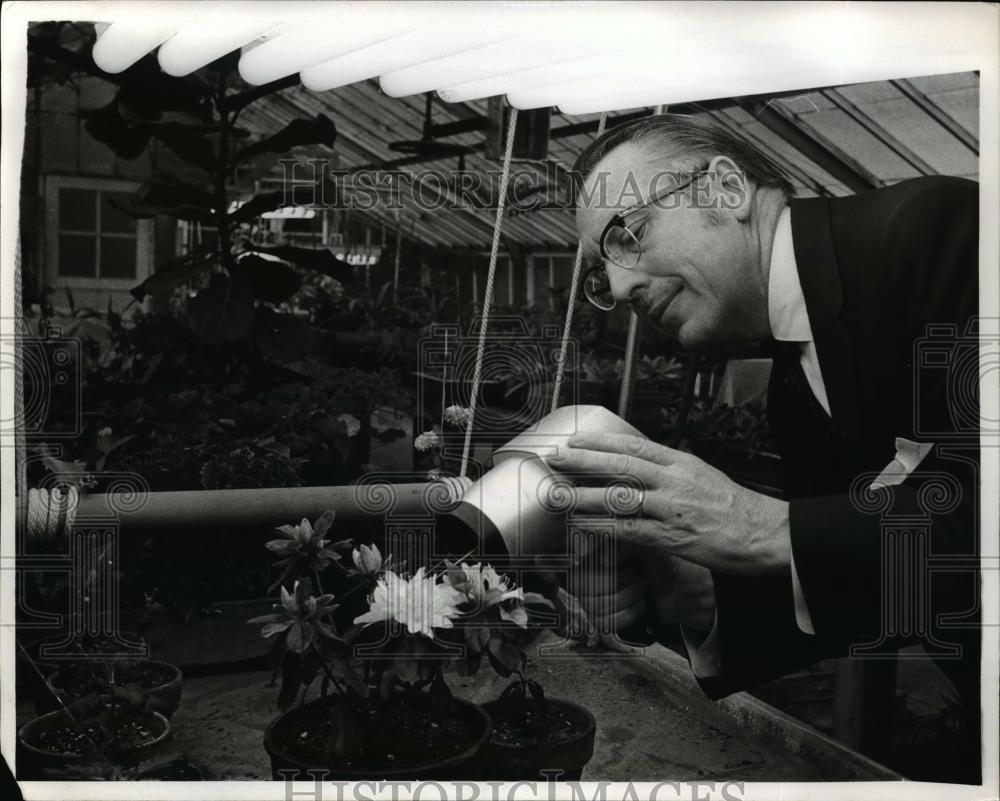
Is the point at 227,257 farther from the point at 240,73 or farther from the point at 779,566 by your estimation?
the point at 779,566

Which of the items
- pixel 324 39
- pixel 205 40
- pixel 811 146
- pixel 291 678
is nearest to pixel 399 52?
pixel 324 39

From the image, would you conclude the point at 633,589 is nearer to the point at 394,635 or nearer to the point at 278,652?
the point at 394,635

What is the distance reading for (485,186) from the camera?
2654mm

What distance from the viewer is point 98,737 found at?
266 centimetres

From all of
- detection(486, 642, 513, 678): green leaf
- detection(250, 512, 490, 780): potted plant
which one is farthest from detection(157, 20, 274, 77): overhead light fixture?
detection(486, 642, 513, 678): green leaf

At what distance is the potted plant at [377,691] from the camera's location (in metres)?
2.58

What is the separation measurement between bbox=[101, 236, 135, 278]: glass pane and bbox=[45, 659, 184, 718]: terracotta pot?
91 centimetres

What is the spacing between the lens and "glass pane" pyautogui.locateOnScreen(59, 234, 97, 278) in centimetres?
263

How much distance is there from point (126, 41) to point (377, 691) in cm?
162

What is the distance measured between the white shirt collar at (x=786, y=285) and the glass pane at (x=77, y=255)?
5.11 ft

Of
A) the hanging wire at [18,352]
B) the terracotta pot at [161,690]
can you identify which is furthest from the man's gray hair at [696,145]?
the terracotta pot at [161,690]

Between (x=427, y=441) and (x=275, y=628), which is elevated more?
(x=427, y=441)

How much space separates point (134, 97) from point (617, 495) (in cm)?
146

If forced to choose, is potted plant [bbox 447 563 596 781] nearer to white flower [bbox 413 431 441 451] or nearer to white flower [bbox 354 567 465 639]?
white flower [bbox 354 567 465 639]
